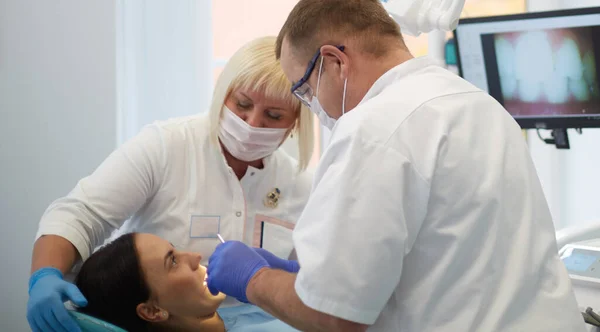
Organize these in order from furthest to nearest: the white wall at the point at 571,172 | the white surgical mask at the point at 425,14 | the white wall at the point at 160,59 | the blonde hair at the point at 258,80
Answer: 1. the white wall at the point at 571,172
2. the white wall at the point at 160,59
3. the blonde hair at the point at 258,80
4. the white surgical mask at the point at 425,14

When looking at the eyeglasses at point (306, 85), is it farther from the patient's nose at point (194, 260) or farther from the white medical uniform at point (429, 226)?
the patient's nose at point (194, 260)

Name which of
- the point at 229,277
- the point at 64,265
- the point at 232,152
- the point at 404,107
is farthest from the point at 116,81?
the point at 404,107

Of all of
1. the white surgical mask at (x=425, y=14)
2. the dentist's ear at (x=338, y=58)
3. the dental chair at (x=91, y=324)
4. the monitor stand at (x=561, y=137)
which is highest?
the white surgical mask at (x=425, y=14)

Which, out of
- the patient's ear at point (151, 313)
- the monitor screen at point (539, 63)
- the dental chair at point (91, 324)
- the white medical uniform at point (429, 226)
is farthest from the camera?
the monitor screen at point (539, 63)

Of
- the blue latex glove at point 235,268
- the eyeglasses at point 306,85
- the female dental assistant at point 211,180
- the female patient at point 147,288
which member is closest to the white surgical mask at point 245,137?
the female dental assistant at point 211,180

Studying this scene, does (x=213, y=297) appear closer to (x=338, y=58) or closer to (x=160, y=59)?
(x=338, y=58)

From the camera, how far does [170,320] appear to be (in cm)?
174

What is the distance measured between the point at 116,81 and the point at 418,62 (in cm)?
189

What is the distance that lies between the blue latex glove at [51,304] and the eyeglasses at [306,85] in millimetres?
690

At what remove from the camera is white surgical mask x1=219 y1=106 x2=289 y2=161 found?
2.00m

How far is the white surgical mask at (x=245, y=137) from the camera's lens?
6.56 ft

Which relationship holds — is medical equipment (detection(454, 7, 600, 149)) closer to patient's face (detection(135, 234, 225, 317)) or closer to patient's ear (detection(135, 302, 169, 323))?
patient's face (detection(135, 234, 225, 317))

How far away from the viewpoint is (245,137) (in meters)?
2.00

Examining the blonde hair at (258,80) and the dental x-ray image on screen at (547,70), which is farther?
the dental x-ray image on screen at (547,70)
